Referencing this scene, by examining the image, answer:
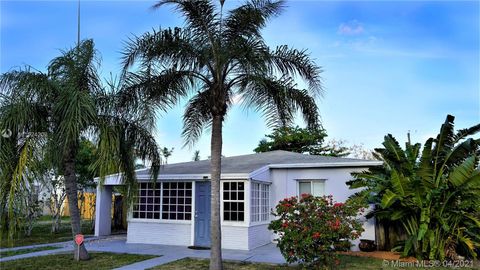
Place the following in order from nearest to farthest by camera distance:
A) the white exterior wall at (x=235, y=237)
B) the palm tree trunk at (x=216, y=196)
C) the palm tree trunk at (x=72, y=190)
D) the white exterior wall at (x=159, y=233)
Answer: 1. the palm tree trunk at (x=216, y=196)
2. the palm tree trunk at (x=72, y=190)
3. the white exterior wall at (x=235, y=237)
4. the white exterior wall at (x=159, y=233)

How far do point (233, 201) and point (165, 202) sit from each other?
2789 millimetres

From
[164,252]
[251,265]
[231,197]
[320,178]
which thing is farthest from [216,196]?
[320,178]

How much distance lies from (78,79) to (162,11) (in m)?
2.78

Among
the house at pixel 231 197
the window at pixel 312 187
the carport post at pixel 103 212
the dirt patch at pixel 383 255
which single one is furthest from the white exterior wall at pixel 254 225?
the carport post at pixel 103 212

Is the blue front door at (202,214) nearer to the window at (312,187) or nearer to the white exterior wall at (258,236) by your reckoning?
the white exterior wall at (258,236)

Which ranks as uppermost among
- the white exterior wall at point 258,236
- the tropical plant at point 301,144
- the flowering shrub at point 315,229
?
the tropical plant at point 301,144

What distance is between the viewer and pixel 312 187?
574 inches

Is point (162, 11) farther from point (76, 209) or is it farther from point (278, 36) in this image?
point (76, 209)

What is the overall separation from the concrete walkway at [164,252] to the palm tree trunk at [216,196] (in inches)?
73.7

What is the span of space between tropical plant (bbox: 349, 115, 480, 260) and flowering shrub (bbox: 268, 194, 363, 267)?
2.65 metres

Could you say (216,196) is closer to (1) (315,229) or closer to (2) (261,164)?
(1) (315,229)

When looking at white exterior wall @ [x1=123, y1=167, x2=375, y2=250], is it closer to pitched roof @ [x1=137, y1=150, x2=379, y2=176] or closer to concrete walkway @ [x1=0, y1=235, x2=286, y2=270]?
pitched roof @ [x1=137, y1=150, x2=379, y2=176]

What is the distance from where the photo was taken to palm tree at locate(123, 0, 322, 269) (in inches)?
354

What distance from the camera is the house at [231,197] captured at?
510 inches
